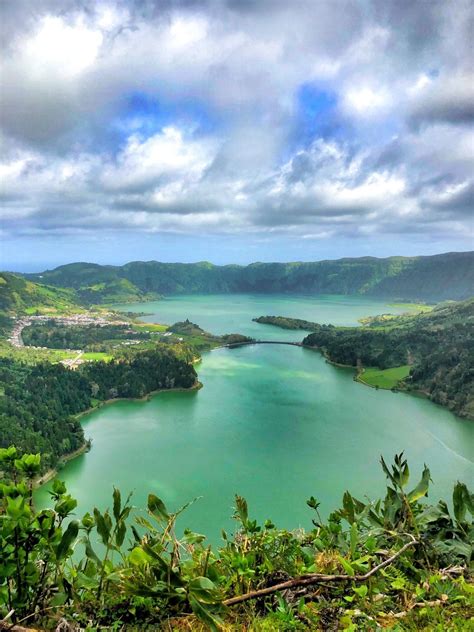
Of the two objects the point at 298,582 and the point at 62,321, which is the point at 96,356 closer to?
the point at 62,321

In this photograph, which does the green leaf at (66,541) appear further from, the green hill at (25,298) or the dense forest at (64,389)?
the green hill at (25,298)

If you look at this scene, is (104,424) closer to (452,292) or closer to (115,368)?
(115,368)

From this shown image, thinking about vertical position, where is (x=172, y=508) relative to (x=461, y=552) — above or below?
below

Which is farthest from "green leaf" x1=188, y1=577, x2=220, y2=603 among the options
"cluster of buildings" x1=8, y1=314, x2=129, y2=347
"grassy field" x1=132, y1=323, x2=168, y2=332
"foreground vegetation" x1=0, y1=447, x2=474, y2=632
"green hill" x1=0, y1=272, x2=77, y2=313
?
"green hill" x1=0, y1=272, x2=77, y2=313

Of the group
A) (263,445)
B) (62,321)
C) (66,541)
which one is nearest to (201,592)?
(66,541)

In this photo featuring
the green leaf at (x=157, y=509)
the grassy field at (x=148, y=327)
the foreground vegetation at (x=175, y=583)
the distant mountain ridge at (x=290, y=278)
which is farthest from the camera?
the distant mountain ridge at (x=290, y=278)

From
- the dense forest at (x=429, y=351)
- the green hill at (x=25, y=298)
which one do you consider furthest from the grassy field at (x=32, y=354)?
the dense forest at (x=429, y=351)

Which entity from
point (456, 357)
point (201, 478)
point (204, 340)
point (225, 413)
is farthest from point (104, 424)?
point (456, 357)
